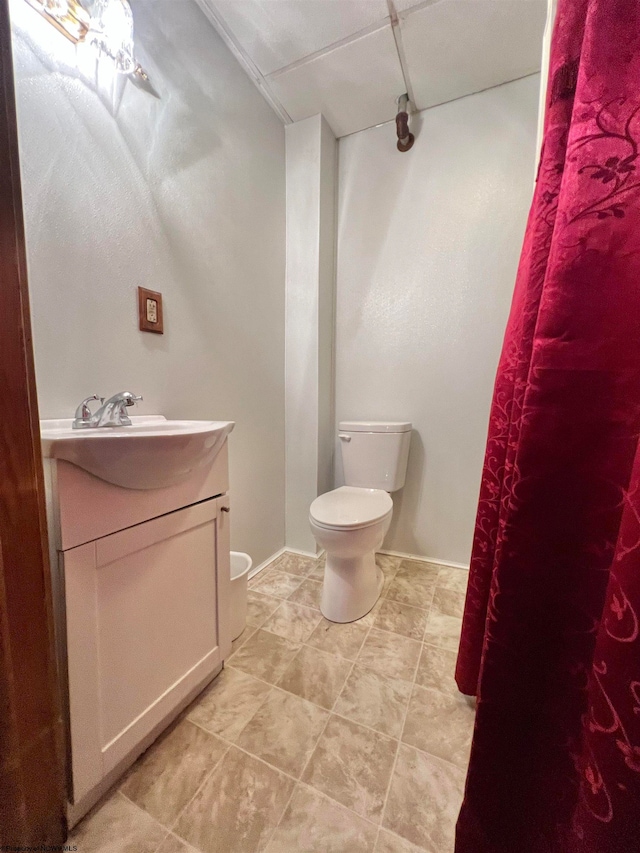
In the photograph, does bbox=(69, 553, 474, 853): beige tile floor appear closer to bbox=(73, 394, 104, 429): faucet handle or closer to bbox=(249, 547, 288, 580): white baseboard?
bbox=(249, 547, 288, 580): white baseboard

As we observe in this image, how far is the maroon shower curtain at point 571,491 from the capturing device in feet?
1.36

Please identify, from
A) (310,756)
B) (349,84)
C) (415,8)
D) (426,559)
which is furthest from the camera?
(426,559)

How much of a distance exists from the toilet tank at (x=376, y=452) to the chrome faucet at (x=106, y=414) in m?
1.03

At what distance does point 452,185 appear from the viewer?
1.53 m

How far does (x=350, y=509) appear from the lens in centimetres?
130

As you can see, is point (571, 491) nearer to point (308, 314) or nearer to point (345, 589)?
point (345, 589)

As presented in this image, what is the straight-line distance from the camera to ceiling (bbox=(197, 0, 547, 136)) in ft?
3.87

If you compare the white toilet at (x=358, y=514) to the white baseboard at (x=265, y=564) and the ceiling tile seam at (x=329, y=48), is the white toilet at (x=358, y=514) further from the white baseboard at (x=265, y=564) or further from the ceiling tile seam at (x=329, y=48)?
the ceiling tile seam at (x=329, y=48)

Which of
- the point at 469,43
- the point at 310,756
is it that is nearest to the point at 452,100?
the point at 469,43

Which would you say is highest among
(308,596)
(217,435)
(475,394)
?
Answer: (475,394)

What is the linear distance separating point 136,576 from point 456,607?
1.25m

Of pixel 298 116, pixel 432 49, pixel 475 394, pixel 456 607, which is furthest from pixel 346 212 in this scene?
pixel 456 607

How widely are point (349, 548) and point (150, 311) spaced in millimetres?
1055

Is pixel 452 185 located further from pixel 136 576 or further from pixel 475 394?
pixel 136 576
